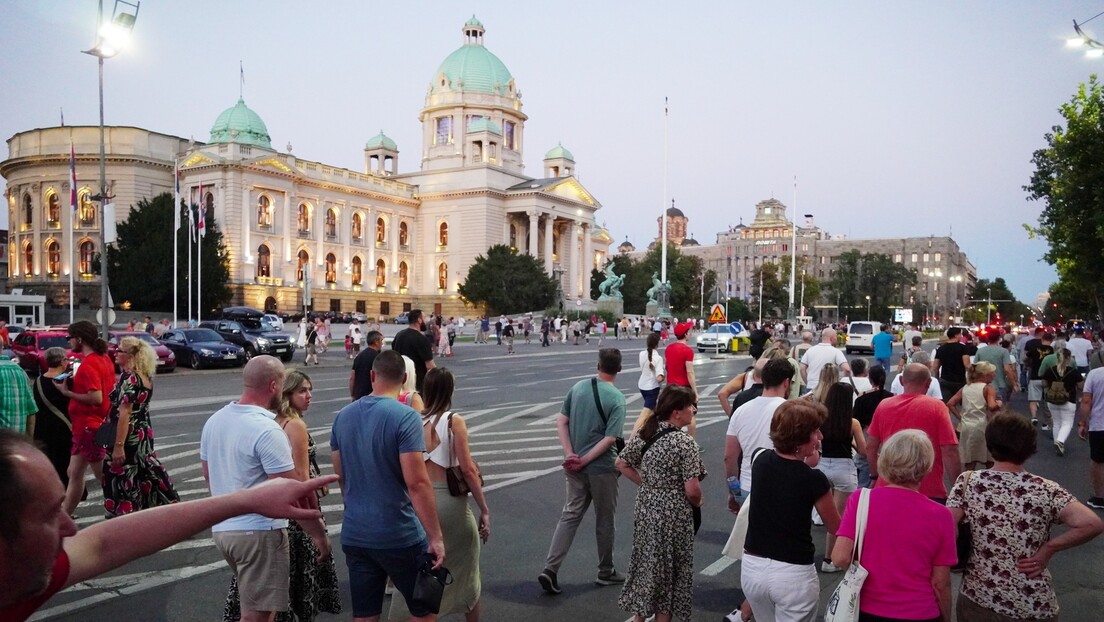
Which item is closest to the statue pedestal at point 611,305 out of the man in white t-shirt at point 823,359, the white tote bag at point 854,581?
the man in white t-shirt at point 823,359

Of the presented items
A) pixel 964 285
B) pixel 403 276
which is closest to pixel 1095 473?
pixel 403 276

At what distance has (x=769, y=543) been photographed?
4184 mm

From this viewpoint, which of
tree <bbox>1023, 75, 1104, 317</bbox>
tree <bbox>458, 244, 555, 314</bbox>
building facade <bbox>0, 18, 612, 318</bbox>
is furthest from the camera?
tree <bbox>458, 244, 555, 314</bbox>

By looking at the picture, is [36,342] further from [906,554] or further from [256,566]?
[906,554]

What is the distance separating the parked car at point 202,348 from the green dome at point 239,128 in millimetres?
50177

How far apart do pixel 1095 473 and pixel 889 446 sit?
709 centimetres

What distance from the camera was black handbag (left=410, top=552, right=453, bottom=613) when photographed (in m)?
4.11

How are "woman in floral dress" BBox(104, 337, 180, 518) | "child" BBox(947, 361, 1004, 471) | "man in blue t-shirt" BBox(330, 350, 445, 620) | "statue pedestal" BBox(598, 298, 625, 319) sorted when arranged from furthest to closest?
1. "statue pedestal" BBox(598, 298, 625, 319)
2. "child" BBox(947, 361, 1004, 471)
3. "woman in floral dress" BBox(104, 337, 180, 518)
4. "man in blue t-shirt" BBox(330, 350, 445, 620)

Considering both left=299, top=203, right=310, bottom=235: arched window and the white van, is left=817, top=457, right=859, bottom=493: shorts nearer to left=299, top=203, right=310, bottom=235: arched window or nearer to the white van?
the white van

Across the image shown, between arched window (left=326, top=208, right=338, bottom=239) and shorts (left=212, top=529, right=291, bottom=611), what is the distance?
3052 inches

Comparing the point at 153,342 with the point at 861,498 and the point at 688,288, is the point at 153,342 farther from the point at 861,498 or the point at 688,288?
the point at 688,288

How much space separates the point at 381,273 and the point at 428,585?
83.2 metres

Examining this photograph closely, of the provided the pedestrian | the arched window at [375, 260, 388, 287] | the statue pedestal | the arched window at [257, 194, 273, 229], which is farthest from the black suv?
the arched window at [375, 260, 388, 287]

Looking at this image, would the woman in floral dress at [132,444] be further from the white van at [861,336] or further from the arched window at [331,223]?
the arched window at [331,223]
